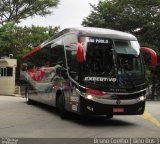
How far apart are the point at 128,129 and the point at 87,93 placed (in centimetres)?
167

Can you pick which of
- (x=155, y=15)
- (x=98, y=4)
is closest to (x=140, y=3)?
(x=155, y=15)

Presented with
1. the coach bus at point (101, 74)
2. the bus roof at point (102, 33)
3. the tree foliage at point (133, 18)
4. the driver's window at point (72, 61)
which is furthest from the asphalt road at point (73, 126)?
the tree foliage at point (133, 18)

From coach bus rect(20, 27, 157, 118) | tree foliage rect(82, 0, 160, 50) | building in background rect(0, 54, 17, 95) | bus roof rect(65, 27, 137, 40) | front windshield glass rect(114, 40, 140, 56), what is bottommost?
building in background rect(0, 54, 17, 95)

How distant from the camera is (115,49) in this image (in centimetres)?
1427

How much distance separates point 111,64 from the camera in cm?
1402

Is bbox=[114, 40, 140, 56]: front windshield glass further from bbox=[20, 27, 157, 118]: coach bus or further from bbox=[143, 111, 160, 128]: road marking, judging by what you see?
bbox=[143, 111, 160, 128]: road marking

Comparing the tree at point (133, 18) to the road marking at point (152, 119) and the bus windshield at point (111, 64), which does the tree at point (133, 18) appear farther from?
the bus windshield at point (111, 64)

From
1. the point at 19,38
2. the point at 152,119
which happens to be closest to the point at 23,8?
the point at 19,38

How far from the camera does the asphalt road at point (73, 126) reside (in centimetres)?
1204

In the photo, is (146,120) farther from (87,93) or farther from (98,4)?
(98,4)

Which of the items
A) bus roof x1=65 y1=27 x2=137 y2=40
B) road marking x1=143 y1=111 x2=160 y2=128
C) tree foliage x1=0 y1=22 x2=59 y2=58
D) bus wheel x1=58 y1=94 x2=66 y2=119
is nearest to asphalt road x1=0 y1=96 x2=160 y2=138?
road marking x1=143 y1=111 x2=160 y2=128

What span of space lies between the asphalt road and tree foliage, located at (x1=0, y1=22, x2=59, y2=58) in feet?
94.1

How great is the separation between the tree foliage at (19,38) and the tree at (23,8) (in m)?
4.42

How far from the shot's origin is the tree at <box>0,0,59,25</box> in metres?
52.3
